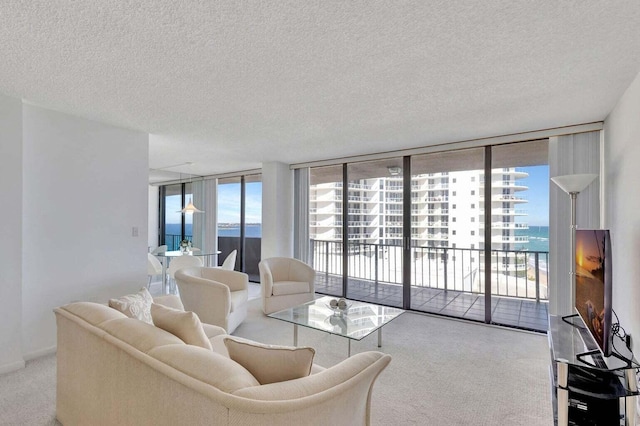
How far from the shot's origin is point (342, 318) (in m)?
3.02

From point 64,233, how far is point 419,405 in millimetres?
3489

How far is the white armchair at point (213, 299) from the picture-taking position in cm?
326

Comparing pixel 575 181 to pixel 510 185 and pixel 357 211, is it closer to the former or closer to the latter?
pixel 510 185

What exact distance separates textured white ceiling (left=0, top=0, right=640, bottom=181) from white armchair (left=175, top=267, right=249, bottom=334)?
66.8 inches

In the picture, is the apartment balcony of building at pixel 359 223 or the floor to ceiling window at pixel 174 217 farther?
the floor to ceiling window at pixel 174 217

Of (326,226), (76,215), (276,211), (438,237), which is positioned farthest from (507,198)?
(76,215)

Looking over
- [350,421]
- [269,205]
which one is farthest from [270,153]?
[350,421]

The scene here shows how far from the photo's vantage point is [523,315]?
14.1ft

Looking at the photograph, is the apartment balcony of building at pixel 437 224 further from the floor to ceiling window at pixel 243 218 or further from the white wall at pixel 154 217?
the white wall at pixel 154 217

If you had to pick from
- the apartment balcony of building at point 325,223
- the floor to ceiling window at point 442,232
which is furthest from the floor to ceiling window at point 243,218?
the floor to ceiling window at point 442,232

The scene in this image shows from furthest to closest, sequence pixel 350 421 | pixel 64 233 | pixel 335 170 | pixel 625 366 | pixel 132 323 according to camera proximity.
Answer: pixel 335 170 → pixel 64 233 → pixel 625 366 → pixel 132 323 → pixel 350 421

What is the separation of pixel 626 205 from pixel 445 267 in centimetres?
296

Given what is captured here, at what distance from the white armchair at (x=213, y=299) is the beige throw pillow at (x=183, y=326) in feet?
5.16

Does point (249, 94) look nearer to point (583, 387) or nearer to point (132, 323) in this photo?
point (132, 323)
